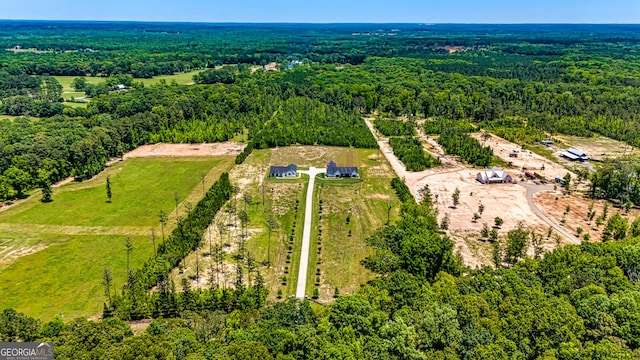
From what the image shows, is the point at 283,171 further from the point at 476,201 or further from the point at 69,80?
the point at 69,80

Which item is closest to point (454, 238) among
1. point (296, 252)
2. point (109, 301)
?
point (296, 252)

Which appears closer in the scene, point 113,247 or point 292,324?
point 292,324

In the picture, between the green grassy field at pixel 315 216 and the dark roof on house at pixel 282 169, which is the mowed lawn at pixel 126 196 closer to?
the green grassy field at pixel 315 216

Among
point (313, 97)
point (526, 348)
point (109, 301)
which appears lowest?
point (109, 301)

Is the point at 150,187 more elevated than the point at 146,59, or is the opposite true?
the point at 146,59

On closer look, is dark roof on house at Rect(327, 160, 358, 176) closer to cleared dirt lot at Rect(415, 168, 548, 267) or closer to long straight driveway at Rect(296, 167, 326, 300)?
long straight driveway at Rect(296, 167, 326, 300)

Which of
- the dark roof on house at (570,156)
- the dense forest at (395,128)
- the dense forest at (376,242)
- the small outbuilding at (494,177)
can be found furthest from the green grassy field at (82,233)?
the dark roof on house at (570,156)

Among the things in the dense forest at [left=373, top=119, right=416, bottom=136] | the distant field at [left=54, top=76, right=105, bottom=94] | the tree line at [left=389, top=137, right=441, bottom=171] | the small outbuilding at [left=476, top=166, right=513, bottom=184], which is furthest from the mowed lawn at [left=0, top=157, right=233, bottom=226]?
the distant field at [left=54, top=76, right=105, bottom=94]

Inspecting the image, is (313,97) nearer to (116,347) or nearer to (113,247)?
(113,247)
